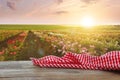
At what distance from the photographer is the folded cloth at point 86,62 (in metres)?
1.54

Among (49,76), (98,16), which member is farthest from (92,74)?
(98,16)

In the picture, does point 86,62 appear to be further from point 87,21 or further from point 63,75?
point 87,21

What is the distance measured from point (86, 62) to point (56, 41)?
4.26 meters

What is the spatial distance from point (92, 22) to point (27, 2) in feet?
3.79

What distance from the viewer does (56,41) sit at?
588cm

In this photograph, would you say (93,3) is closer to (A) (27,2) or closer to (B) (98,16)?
(B) (98,16)

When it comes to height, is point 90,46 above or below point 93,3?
below

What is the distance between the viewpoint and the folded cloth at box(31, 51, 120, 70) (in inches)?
60.5

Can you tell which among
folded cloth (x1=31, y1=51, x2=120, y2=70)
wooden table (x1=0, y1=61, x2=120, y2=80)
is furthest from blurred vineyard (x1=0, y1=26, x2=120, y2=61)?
wooden table (x1=0, y1=61, x2=120, y2=80)

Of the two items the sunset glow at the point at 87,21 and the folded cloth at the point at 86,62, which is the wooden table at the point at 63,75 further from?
the sunset glow at the point at 87,21

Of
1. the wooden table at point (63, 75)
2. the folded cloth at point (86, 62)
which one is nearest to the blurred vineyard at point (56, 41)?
the folded cloth at point (86, 62)

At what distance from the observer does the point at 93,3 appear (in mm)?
6195

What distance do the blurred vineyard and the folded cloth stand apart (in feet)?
12.9

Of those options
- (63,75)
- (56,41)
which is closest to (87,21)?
(56,41)
